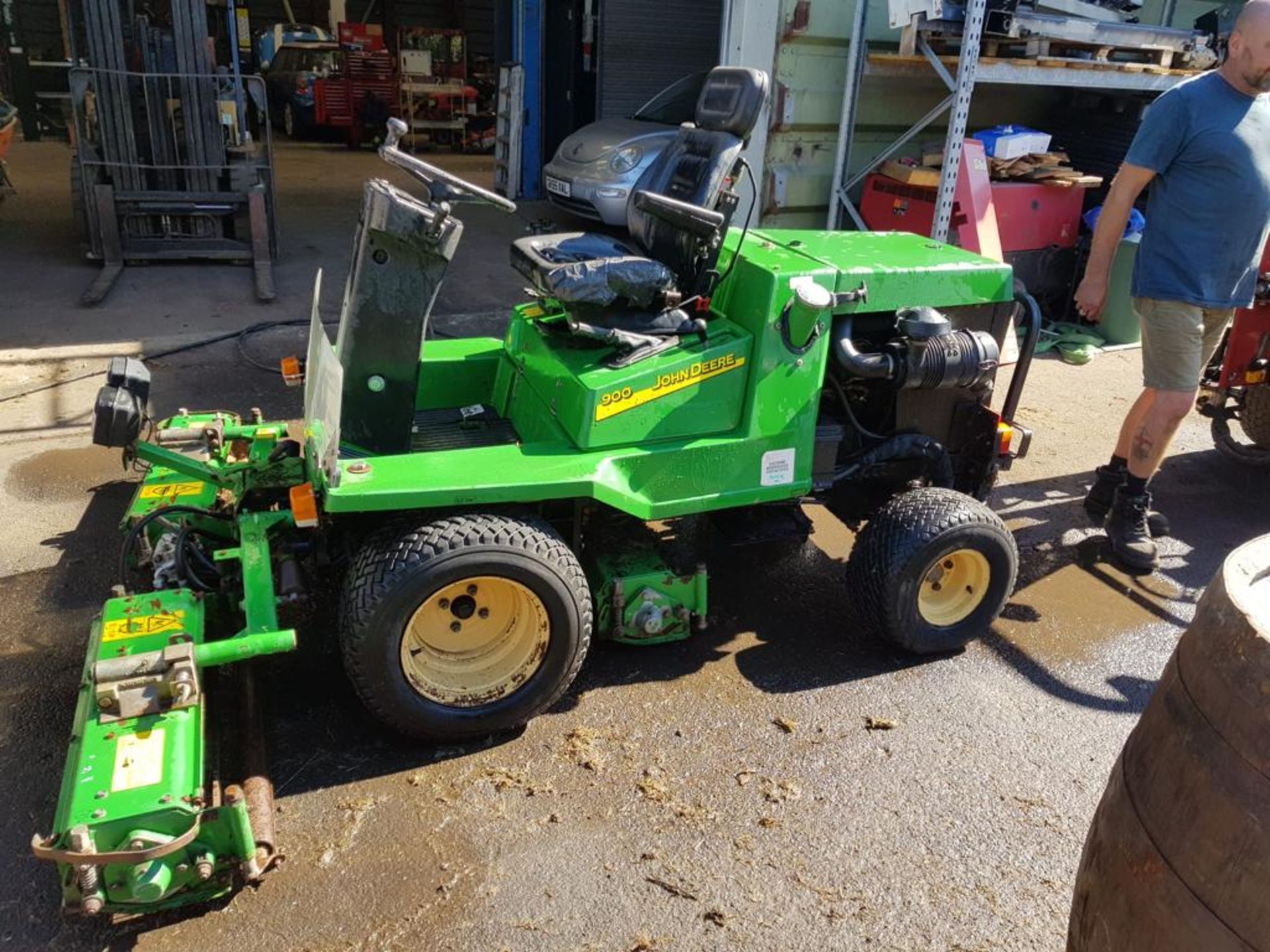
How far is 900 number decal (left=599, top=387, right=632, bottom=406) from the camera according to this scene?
10.3 feet

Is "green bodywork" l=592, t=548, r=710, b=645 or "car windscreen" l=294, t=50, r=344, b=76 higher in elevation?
"car windscreen" l=294, t=50, r=344, b=76

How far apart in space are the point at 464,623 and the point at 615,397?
2.75 feet

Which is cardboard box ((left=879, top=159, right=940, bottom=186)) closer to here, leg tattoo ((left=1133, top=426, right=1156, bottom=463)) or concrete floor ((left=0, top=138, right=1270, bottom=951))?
concrete floor ((left=0, top=138, right=1270, bottom=951))

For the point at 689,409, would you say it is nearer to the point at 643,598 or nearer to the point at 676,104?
the point at 643,598

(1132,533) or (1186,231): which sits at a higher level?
(1186,231)

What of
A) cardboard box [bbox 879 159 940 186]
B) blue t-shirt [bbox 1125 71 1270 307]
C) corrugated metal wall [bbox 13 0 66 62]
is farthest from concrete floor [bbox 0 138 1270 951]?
corrugated metal wall [bbox 13 0 66 62]

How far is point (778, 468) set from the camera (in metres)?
3.47

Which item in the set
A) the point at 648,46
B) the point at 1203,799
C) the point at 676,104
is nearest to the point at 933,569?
the point at 1203,799

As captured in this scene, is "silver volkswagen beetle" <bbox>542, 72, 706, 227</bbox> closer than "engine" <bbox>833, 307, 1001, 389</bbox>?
No

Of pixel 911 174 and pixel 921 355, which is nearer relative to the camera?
pixel 921 355

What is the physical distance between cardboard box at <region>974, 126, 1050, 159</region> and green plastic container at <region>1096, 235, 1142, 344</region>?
1.06 meters

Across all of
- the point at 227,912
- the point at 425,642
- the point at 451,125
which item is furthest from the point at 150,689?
the point at 451,125

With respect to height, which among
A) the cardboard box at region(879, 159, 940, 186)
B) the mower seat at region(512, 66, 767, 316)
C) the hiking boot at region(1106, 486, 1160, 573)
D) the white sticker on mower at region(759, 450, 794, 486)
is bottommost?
the hiking boot at region(1106, 486, 1160, 573)

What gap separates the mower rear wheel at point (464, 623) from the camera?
2832 mm
